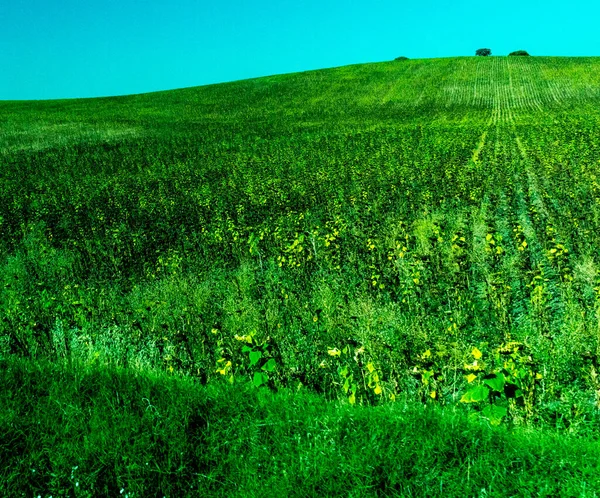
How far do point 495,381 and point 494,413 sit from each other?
0.67 feet

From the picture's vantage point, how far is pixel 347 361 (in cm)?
482

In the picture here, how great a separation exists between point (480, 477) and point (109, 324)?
4955mm

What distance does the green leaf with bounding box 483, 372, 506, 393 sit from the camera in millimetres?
3321

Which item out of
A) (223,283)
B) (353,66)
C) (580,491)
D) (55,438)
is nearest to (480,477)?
(580,491)

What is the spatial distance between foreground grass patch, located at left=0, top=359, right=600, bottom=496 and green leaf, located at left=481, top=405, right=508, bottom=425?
6 cm

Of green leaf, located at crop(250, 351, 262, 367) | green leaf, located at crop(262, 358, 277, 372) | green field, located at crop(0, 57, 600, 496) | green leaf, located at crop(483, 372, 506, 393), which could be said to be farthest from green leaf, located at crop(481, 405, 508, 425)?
green leaf, located at crop(250, 351, 262, 367)

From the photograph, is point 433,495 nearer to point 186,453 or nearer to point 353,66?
point 186,453

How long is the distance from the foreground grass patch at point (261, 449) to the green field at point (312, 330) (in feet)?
0.05

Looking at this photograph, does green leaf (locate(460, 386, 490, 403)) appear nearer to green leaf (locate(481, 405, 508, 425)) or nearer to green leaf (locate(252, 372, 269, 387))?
green leaf (locate(481, 405, 508, 425))

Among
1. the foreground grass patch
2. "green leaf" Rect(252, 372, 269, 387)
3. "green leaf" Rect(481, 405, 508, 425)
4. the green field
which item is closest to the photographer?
the foreground grass patch

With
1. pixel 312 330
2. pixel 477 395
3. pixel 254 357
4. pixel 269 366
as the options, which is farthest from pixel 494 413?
pixel 312 330

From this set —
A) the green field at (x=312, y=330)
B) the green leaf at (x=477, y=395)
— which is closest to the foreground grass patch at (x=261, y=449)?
the green field at (x=312, y=330)

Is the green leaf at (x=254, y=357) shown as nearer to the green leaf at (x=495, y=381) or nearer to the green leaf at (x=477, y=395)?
the green leaf at (x=477, y=395)

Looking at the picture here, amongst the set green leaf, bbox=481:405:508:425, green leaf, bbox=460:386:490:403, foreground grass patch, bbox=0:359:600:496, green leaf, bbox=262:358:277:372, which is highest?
green leaf, bbox=262:358:277:372
